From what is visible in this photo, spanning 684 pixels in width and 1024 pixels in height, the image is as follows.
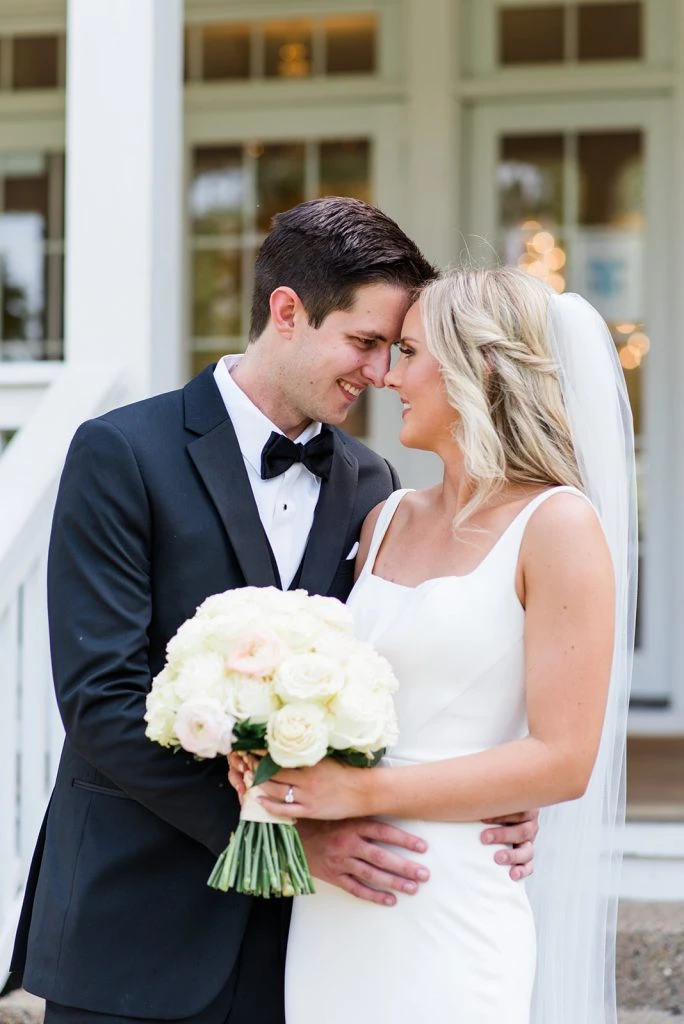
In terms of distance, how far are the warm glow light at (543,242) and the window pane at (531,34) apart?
2.43 ft

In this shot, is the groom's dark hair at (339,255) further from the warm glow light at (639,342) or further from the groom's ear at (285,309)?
the warm glow light at (639,342)

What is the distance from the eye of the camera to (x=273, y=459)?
7.66 feet

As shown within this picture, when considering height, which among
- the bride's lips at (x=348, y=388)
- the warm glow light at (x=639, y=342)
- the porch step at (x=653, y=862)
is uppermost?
the warm glow light at (x=639, y=342)

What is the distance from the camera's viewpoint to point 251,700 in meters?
1.82

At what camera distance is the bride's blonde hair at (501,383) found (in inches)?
86.5

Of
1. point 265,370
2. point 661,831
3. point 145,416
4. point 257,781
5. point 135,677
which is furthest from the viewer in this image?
point 661,831

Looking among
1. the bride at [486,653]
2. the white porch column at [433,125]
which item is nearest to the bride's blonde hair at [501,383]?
the bride at [486,653]

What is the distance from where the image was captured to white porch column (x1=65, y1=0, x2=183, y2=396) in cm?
342

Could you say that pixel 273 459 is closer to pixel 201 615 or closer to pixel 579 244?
pixel 201 615

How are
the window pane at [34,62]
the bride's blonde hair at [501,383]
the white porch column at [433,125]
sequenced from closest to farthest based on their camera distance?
the bride's blonde hair at [501,383] < the white porch column at [433,125] < the window pane at [34,62]

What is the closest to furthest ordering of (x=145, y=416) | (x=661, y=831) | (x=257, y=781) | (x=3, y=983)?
1. (x=257, y=781)
2. (x=145, y=416)
3. (x=3, y=983)
4. (x=661, y=831)

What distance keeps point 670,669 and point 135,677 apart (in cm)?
399

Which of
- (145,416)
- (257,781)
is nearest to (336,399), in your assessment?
(145,416)

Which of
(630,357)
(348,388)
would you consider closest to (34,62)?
(630,357)
